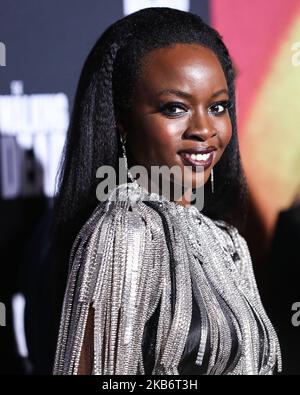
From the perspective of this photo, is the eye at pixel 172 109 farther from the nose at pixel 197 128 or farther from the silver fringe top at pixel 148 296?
the silver fringe top at pixel 148 296

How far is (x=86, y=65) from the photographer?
1.21m

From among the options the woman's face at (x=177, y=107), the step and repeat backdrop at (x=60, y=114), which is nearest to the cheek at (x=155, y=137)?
the woman's face at (x=177, y=107)

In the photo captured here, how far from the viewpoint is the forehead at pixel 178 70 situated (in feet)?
3.59

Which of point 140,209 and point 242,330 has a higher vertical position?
point 140,209

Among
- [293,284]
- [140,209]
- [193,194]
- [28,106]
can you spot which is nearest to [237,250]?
[193,194]

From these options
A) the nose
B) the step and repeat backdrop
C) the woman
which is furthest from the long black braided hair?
the step and repeat backdrop

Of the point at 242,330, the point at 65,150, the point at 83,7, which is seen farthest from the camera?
the point at 83,7

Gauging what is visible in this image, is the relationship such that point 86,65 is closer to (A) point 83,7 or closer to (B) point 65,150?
(B) point 65,150

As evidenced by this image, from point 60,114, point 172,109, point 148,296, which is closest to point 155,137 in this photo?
point 172,109

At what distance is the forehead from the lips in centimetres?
10

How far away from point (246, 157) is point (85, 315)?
2.79 feet

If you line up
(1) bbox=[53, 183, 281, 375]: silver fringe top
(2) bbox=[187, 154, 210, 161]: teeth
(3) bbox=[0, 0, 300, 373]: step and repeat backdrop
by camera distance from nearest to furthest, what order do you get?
(1) bbox=[53, 183, 281, 375]: silver fringe top, (2) bbox=[187, 154, 210, 161]: teeth, (3) bbox=[0, 0, 300, 373]: step and repeat backdrop

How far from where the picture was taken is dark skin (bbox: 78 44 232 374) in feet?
3.60

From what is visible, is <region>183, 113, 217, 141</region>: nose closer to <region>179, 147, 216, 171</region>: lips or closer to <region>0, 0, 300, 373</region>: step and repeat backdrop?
<region>179, 147, 216, 171</region>: lips
